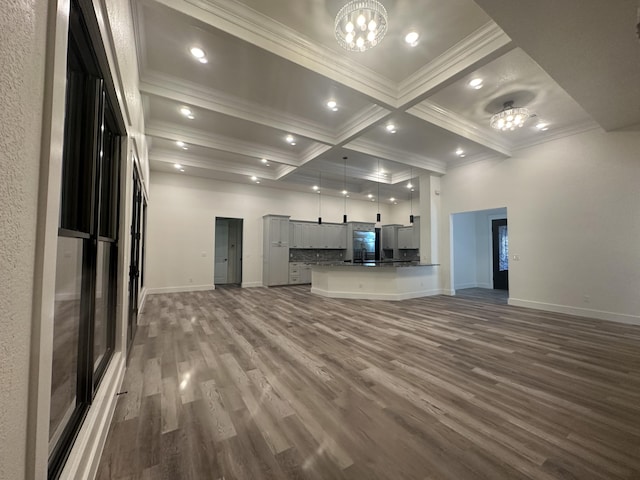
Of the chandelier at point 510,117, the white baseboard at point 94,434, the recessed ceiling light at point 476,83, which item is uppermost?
the recessed ceiling light at point 476,83

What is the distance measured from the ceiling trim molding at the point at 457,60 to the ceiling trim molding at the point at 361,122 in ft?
1.38

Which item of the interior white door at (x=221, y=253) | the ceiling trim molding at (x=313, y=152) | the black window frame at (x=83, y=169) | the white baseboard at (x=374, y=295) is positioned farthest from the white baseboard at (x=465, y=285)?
the black window frame at (x=83, y=169)

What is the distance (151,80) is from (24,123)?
13.0 ft

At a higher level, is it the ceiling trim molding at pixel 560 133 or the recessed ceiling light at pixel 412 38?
the recessed ceiling light at pixel 412 38

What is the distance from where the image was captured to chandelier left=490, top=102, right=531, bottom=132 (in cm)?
419

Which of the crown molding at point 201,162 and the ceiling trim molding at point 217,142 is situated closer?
the ceiling trim molding at point 217,142

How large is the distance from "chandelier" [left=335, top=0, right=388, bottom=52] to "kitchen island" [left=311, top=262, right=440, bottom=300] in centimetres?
478

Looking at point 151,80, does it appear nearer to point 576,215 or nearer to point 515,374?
point 515,374

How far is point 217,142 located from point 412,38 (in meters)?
4.29

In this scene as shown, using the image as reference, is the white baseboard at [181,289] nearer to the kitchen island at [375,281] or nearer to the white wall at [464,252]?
the kitchen island at [375,281]

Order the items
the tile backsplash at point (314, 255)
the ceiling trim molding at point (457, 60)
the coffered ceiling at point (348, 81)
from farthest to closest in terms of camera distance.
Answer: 1. the tile backsplash at point (314, 255)
2. the ceiling trim molding at point (457, 60)
3. the coffered ceiling at point (348, 81)

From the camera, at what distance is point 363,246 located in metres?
Answer: 10.8

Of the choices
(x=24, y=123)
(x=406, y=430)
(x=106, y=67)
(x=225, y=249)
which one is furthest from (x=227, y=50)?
(x=225, y=249)

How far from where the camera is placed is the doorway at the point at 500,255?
28.0 ft
